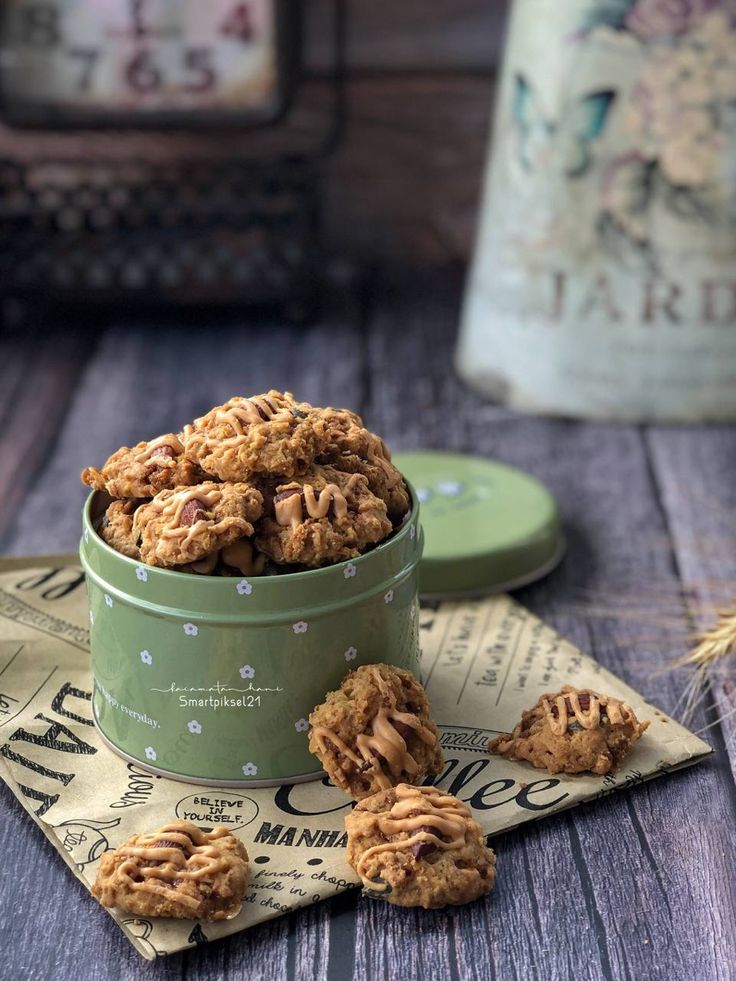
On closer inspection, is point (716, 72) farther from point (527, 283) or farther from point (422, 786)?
point (422, 786)

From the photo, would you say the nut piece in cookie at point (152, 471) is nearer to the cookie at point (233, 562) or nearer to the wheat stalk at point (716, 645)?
the cookie at point (233, 562)

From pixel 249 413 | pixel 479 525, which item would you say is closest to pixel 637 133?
pixel 479 525

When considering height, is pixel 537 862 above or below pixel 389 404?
above

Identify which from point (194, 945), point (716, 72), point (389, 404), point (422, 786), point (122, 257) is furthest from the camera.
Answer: point (122, 257)

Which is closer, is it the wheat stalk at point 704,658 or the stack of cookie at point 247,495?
the stack of cookie at point 247,495

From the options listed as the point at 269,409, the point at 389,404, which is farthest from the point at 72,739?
the point at 389,404

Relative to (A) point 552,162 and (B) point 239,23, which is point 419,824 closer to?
(A) point 552,162

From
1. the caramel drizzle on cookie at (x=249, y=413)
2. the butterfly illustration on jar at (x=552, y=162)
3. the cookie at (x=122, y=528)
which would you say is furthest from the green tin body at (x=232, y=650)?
the butterfly illustration on jar at (x=552, y=162)
